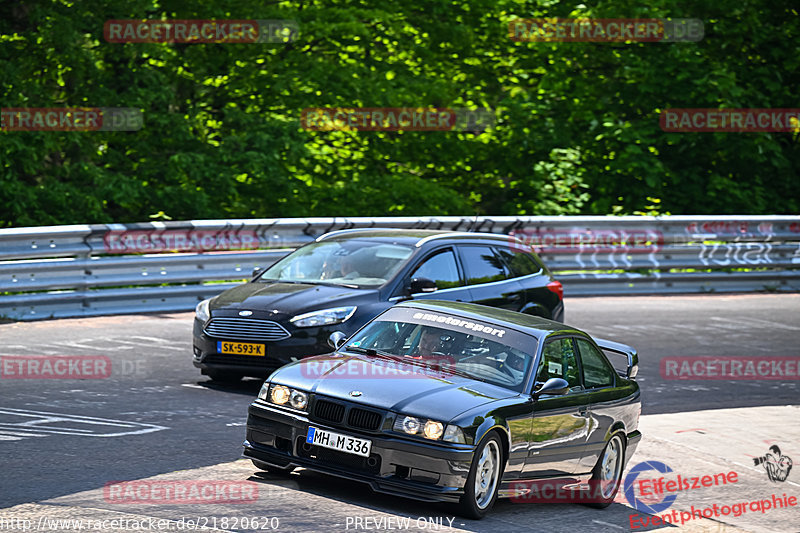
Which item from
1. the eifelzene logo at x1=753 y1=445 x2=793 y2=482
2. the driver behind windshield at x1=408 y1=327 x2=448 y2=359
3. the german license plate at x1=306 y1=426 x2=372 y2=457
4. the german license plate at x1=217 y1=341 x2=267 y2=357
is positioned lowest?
the eifelzene logo at x1=753 y1=445 x2=793 y2=482

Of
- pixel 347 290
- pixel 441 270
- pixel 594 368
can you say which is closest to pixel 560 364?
pixel 594 368

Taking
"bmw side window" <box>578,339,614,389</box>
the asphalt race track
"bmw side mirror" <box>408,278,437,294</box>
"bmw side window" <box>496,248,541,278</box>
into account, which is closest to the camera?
the asphalt race track

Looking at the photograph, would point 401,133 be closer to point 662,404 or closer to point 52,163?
point 52,163

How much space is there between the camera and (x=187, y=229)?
16703 mm

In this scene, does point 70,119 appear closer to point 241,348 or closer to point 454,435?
point 241,348

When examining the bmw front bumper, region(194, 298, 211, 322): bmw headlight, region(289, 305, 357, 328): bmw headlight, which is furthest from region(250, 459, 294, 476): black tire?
region(194, 298, 211, 322): bmw headlight

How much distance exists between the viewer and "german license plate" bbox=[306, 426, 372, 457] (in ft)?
25.1

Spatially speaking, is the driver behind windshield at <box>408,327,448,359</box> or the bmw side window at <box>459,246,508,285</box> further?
the bmw side window at <box>459,246,508,285</box>

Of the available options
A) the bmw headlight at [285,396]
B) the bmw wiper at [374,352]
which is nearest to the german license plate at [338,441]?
the bmw headlight at [285,396]

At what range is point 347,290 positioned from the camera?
11805 mm

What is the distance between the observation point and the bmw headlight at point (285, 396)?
7979mm

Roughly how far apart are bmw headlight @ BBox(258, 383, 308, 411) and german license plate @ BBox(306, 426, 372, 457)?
0.21 metres

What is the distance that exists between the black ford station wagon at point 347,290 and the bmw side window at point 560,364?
2900 mm

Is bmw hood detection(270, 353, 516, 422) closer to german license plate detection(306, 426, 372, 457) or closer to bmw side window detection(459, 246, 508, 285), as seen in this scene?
german license plate detection(306, 426, 372, 457)
